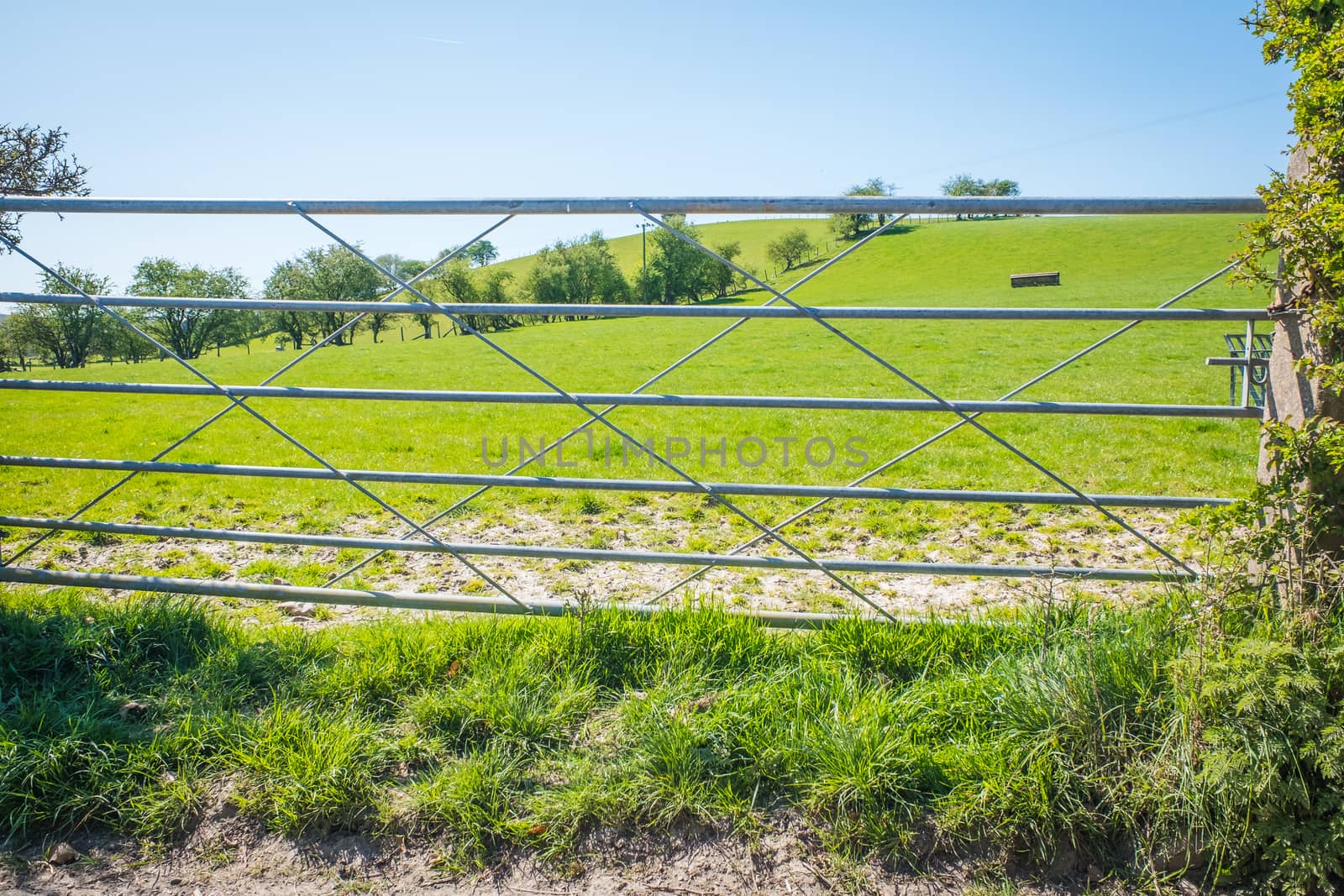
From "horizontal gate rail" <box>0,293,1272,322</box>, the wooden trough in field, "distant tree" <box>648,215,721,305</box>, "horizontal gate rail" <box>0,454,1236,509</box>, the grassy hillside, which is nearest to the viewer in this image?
"horizontal gate rail" <box>0,293,1272,322</box>

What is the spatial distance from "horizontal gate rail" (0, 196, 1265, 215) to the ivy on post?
0.77 feet

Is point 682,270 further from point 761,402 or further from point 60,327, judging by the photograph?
point 761,402

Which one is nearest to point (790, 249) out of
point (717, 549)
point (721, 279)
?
point (721, 279)

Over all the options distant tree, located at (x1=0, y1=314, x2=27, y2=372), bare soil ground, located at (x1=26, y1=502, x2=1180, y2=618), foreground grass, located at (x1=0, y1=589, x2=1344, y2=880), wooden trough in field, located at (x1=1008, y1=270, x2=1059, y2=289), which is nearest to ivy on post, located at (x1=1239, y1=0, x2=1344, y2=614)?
foreground grass, located at (x1=0, y1=589, x2=1344, y2=880)

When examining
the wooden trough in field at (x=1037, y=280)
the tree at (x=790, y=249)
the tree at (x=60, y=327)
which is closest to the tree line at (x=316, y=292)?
the tree at (x=60, y=327)

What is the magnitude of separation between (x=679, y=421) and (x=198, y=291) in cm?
A: 5556

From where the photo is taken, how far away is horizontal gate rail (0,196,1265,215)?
3.18m

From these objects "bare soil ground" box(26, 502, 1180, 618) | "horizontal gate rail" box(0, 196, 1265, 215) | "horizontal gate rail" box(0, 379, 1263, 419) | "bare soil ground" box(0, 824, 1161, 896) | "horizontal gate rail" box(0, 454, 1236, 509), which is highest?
"horizontal gate rail" box(0, 196, 1265, 215)

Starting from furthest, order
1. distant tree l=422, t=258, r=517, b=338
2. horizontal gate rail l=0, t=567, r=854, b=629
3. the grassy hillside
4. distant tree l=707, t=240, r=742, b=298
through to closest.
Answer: distant tree l=422, t=258, r=517, b=338
distant tree l=707, t=240, r=742, b=298
the grassy hillside
horizontal gate rail l=0, t=567, r=854, b=629

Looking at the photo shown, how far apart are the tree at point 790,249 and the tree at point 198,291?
42.7 metres

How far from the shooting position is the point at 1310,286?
286cm

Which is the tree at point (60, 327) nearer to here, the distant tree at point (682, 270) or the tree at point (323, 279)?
the tree at point (323, 279)

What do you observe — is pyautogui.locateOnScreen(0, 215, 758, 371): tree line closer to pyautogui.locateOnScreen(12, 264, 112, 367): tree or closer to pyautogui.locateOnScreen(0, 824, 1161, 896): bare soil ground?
pyautogui.locateOnScreen(12, 264, 112, 367): tree

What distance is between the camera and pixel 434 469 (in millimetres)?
8359
